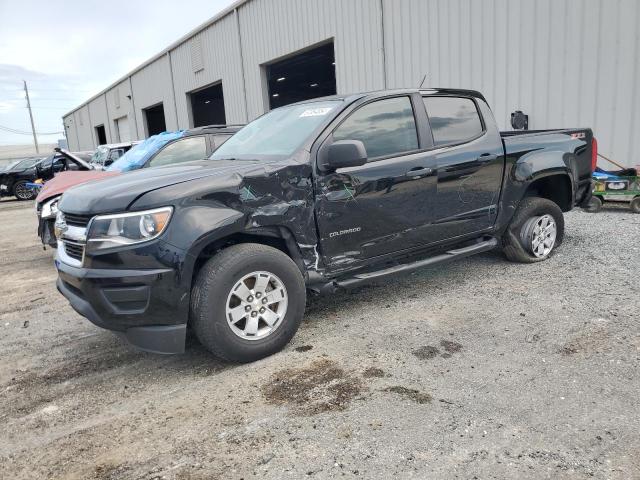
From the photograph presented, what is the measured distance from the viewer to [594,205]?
789 cm

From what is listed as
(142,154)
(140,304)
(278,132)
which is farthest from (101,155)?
(140,304)

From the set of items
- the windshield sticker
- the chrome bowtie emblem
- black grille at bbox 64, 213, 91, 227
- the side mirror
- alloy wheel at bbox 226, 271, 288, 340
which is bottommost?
alloy wheel at bbox 226, 271, 288, 340

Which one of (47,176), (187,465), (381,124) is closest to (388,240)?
(381,124)

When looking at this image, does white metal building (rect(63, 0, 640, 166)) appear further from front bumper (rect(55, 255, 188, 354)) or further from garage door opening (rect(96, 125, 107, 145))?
garage door opening (rect(96, 125, 107, 145))

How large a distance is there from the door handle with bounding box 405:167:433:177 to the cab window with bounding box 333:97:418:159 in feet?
0.58

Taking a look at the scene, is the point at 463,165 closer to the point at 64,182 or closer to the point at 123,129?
the point at 64,182

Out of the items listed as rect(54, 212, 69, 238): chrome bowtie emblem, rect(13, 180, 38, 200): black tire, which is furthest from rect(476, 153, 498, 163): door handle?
rect(13, 180, 38, 200): black tire

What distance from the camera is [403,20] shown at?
1119cm

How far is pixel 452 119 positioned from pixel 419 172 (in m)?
0.81

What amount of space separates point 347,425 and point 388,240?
5.73ft

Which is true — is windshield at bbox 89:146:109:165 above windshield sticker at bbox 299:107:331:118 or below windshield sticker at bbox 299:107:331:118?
below

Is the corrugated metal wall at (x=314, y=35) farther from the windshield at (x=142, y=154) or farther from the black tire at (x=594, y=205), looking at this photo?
the windshield at (x=142, y=154)

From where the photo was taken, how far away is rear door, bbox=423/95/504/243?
14.3ft

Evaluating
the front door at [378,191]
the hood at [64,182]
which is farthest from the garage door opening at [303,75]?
the front door at [378,191]
